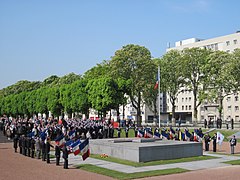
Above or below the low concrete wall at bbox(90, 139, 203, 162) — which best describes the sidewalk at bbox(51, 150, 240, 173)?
below

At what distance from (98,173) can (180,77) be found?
51.5m

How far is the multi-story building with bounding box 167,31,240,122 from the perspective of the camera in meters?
89.9

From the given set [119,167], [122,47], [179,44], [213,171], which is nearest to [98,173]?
[119,167]

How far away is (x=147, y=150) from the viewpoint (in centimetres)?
2444

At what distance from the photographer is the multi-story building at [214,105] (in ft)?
295

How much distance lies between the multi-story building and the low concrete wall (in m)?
61.5

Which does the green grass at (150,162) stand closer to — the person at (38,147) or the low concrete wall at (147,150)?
the low concrete wall at (147,150)

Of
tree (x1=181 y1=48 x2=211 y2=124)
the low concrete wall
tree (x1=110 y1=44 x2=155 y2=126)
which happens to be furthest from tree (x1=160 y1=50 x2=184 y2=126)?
the low concrete wall

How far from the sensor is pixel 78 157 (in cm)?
2716

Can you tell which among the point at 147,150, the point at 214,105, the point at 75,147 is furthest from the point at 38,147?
the point at 214,105

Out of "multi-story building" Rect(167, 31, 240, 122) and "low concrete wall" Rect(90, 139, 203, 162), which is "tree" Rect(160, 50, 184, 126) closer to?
"multi-story building" Rect(167, 31, 240, 122)

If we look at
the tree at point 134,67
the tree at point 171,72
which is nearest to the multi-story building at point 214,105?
the tree at point 171,72

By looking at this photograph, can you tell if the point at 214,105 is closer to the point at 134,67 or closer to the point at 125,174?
the point at 134,67

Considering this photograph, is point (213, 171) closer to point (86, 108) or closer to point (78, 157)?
point (78, 157)
